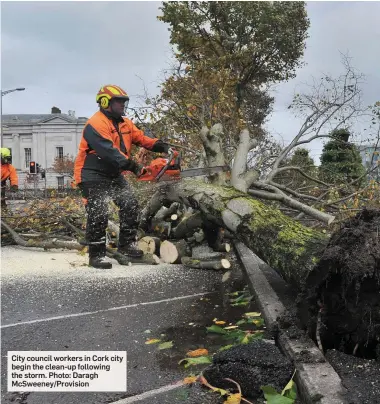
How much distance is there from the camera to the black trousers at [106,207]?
3.09 m

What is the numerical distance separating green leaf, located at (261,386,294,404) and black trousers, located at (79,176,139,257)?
1.71 meters

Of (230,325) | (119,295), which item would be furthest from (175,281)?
(230,325)

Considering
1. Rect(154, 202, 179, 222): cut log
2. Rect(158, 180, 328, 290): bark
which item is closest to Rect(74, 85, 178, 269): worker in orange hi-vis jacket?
Rect(158, 180, 328, 290): bark

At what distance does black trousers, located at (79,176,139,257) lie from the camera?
10.1 ft

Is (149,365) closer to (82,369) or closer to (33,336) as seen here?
(82,369)

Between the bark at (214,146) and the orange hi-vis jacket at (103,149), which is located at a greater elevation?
the bark at (214,146)

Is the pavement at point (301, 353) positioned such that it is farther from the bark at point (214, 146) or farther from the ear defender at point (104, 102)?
the bark at point (214, 146)

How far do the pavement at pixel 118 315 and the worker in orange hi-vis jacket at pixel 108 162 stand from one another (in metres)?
0.64

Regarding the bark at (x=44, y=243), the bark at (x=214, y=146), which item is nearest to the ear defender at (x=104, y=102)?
the bark at (x=214, y=146)

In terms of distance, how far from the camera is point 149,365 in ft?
8.14

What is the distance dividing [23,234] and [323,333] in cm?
536

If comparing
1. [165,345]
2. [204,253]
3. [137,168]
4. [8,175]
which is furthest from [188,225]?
[8,175]

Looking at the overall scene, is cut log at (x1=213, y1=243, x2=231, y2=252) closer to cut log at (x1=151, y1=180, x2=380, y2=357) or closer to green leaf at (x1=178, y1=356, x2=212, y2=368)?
cut log at (x1=151, y1=180, x2=380, y2=357)

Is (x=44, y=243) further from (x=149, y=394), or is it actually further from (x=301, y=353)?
(x=301, y=353)
